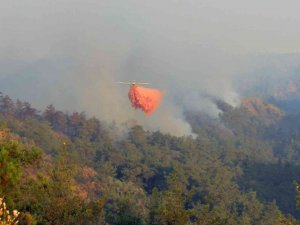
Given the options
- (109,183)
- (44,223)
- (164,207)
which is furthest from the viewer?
(109,183)

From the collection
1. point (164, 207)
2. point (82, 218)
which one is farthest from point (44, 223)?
point (164, 207)

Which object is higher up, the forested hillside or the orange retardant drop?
the orange retardant drop

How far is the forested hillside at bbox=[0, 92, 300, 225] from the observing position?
44588mm

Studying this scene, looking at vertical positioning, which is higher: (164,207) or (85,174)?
(164,207)

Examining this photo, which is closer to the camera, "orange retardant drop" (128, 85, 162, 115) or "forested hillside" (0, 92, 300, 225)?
"orange retardant drop" (128, 85, 162, 115)

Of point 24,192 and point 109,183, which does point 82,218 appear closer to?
point 24,192

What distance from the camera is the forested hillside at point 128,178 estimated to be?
146 feet

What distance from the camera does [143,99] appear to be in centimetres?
3547

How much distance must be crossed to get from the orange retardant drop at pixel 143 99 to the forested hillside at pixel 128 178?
9.40 metres

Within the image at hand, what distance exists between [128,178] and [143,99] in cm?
11300

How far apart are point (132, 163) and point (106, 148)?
1620cm

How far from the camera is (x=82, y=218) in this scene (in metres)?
44.9

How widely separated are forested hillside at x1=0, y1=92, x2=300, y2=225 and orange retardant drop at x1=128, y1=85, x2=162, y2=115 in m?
9.40

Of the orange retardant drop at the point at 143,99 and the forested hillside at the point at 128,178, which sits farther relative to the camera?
the forested hillside at the point at 128,178
